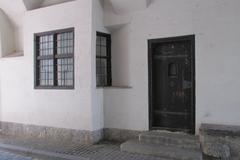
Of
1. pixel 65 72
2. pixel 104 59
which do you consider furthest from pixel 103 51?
pixel 65 72

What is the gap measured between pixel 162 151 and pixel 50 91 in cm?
350

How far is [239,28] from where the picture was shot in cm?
500

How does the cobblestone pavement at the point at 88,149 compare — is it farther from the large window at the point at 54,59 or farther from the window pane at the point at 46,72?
the window pane at the point at 46,72

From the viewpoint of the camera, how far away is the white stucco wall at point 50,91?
20.3ft

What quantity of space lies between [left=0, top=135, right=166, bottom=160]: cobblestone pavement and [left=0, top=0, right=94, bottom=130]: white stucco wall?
56 cm

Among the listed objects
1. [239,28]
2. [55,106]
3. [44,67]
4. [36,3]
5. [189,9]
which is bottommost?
[55,106]

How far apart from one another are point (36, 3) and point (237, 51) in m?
5.63

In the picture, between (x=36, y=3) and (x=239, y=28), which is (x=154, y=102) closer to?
(x=239, y=28)

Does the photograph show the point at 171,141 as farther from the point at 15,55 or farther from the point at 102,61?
the point at 15,55

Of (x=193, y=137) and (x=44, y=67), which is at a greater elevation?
(x=44, y=67)

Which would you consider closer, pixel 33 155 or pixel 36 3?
pixel 33 155

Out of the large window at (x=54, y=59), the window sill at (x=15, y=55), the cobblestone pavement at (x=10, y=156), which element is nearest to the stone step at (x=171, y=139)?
the large window at (x=54, y=59)

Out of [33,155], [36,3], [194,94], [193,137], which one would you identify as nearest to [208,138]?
[193,137]

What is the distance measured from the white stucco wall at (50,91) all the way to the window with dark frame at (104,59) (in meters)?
0.47
